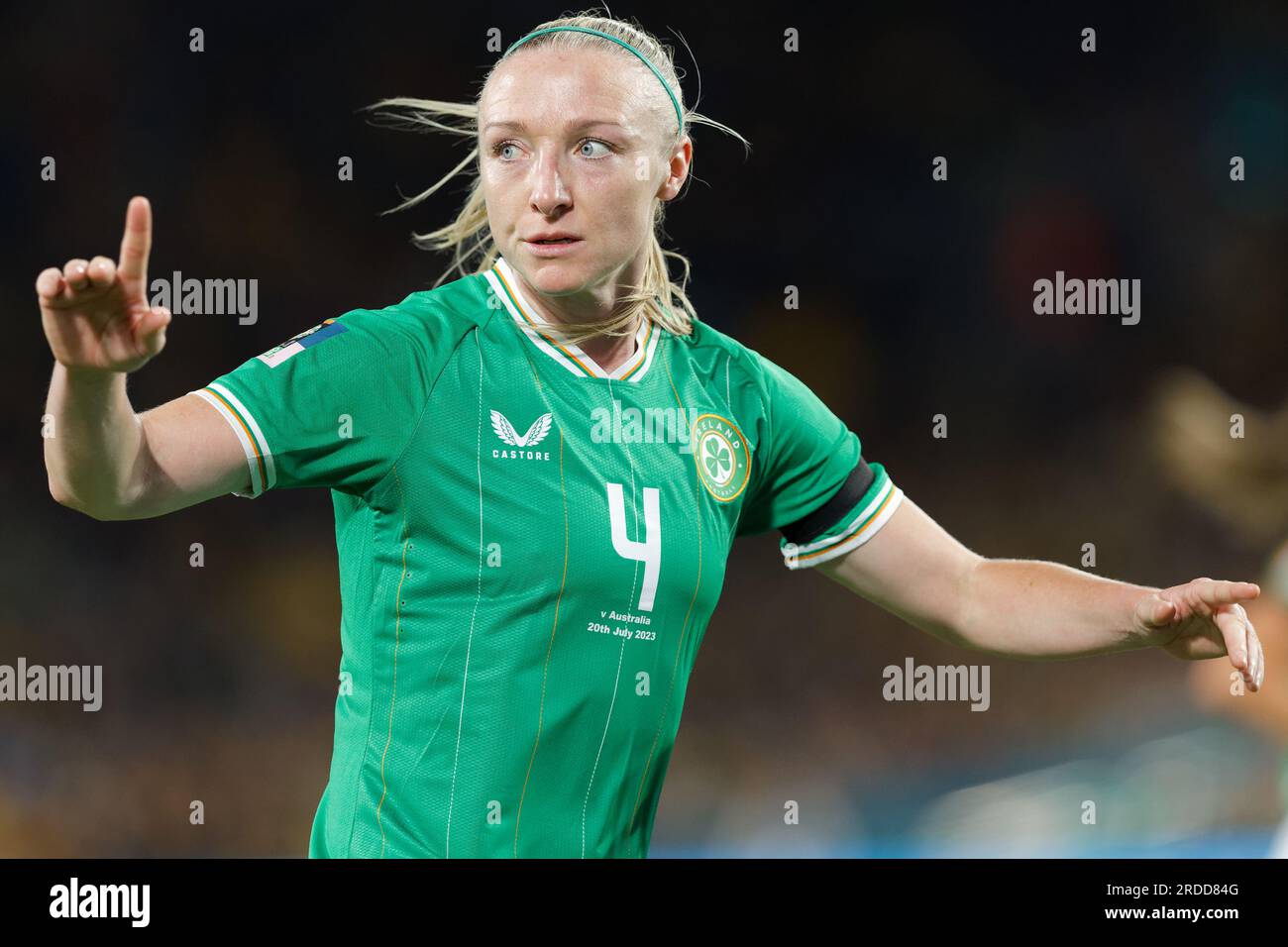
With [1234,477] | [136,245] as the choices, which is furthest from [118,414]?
[1234,477]

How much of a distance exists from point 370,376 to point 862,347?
11.2ft

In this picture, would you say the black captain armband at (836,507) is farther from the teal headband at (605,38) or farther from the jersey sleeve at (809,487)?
the teal headband at (605,38)

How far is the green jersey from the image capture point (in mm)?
1575

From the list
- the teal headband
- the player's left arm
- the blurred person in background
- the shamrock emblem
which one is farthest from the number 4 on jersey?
the blurred person in background

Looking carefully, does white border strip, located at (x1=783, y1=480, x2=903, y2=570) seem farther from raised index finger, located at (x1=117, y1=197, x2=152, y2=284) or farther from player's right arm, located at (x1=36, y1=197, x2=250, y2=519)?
raised index finger, located at (x1=117, y1=197, x2=152, y2=284)

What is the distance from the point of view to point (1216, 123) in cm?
488

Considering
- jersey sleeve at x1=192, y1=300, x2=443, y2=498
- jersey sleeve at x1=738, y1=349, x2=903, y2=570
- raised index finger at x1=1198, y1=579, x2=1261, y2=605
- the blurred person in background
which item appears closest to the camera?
jersey sleeve at x1=192, y1=300, x2=443, y2=498

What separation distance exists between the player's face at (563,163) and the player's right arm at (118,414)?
0.47 meters

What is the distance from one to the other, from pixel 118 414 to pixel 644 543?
2.10 feet

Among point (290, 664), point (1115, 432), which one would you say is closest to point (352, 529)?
point (290, 664)

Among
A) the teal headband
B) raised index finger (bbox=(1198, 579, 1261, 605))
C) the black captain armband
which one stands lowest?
raised index finger (bbox=(1198, 579, 1261, 605))

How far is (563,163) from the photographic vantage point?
171 cm

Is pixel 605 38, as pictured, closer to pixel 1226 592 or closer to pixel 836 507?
pixel 836 507

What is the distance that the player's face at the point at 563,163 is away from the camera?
5.59ft
